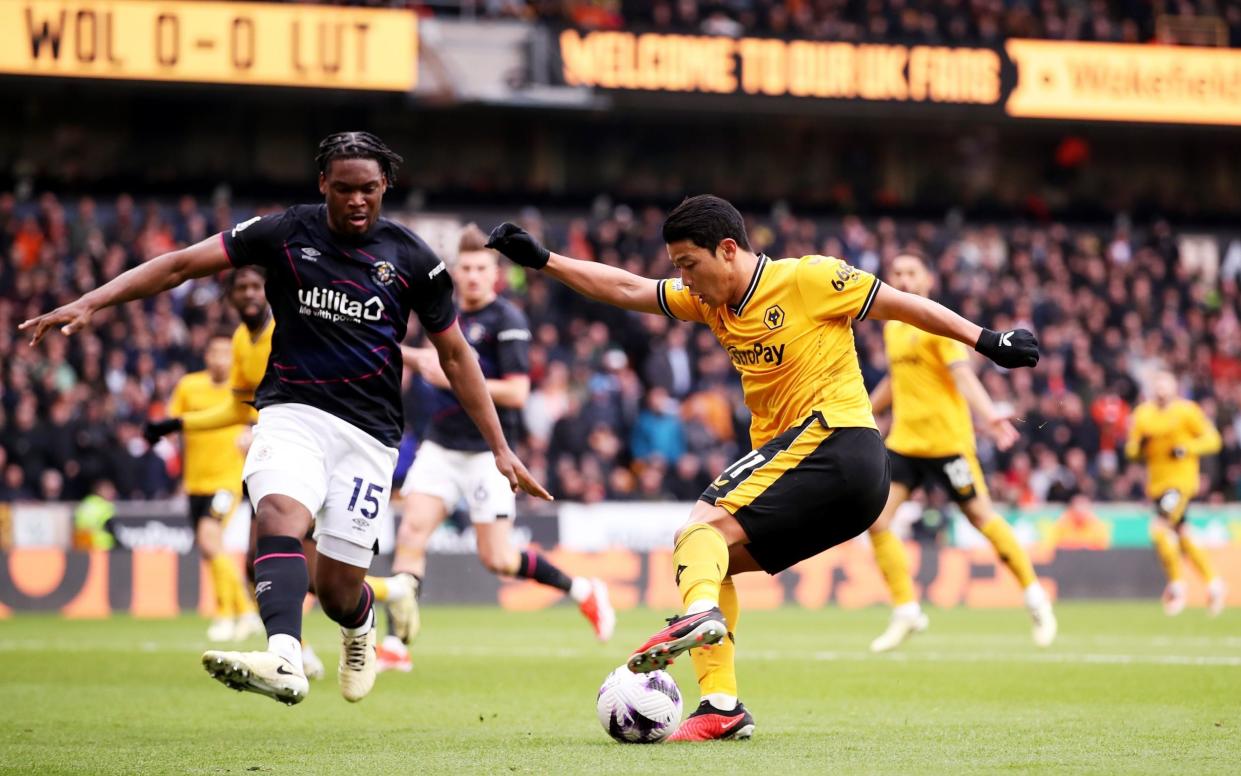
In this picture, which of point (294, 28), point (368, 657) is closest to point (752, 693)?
point (368, 657)

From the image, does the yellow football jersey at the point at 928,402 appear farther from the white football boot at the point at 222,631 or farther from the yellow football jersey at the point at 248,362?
the white football boot at the point at 222,631

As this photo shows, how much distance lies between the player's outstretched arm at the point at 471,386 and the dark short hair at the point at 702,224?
111 centimetres

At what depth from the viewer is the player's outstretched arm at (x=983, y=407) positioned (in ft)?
28.4

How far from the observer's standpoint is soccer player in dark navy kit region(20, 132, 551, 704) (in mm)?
6801

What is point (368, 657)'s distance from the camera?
777 centimetres

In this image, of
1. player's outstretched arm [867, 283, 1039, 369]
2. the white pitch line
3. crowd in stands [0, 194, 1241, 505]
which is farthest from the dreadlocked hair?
crowd in stands [0, 194, 1241, 505]

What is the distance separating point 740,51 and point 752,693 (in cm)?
2066

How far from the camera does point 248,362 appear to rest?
10047 mm

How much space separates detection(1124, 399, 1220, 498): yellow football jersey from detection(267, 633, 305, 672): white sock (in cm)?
1456

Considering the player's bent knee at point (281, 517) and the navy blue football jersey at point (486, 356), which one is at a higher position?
the navy blue football jersey at point (486, 356)

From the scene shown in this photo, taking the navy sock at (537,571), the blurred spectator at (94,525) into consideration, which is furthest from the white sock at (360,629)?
the blurred spectator at (94,525)

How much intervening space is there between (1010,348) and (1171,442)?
528 inches

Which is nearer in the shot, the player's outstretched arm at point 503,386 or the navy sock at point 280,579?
the navy sock at point 280,579

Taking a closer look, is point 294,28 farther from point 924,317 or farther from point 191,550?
point 924,317
